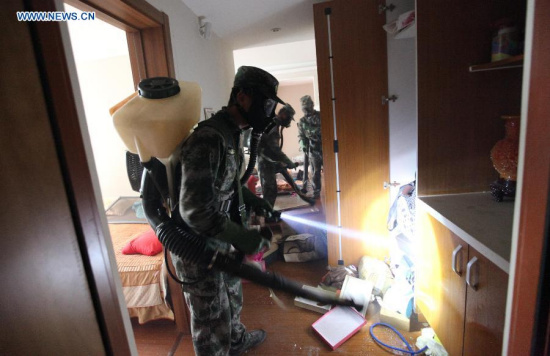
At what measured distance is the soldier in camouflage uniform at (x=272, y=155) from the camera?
3.00 meters

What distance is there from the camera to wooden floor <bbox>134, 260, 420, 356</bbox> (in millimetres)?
1704

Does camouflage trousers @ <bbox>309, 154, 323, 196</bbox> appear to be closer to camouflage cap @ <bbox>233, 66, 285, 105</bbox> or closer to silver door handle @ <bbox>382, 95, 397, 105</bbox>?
silver door handle @ <bbox>382, 95, 397, 105</bbox>

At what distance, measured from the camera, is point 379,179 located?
2309 mm

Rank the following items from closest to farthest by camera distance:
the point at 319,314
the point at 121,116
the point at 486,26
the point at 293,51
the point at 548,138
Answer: the point at 548,138
the point at 121,116
the point at 486,26
the point at 319,314
the point at 293,51

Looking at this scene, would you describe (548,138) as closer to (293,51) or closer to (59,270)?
(59,270)

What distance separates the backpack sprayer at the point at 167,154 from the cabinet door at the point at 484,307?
0.51 metres

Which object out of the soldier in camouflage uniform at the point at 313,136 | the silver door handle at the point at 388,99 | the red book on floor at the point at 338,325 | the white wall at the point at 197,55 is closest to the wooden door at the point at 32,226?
the white wall at the point at 197,55

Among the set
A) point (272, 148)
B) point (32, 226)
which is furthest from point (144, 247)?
point (32, 226)

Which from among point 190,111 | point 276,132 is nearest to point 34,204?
point 190,111

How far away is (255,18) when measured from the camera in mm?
2559

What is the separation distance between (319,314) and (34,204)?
1932mm

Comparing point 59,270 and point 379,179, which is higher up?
point 59,270

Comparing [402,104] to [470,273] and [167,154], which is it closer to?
[470,273]

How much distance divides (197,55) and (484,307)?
2.49 m
